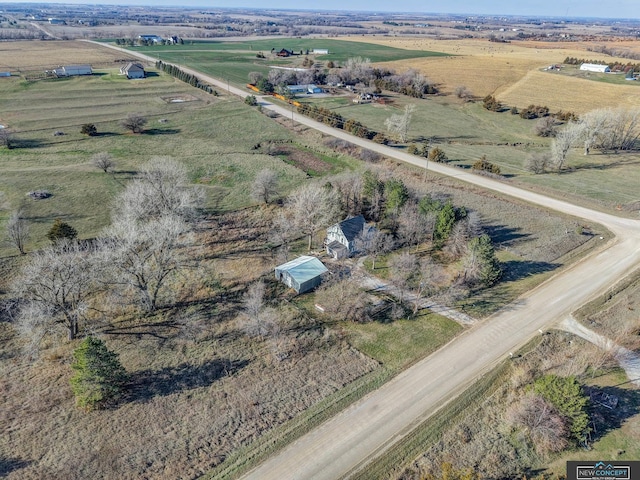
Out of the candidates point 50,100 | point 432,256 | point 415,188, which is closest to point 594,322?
point 432,256

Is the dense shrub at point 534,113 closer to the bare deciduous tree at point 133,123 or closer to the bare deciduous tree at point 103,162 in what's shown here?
the bare deciduous tree at point 133,123

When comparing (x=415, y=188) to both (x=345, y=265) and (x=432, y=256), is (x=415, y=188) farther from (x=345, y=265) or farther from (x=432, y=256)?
(x=345, y=265)

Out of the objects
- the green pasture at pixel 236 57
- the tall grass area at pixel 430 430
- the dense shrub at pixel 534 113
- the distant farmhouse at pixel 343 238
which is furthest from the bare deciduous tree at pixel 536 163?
the green pasture at pixel 236 57

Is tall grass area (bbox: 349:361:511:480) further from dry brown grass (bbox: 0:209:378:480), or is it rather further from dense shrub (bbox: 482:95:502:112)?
dense shrub (bbox: 482:95:502:112)

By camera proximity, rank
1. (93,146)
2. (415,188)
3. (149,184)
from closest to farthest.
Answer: (149,184)
(415,188)
(93,146)

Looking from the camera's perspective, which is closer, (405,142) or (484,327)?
(484,327)

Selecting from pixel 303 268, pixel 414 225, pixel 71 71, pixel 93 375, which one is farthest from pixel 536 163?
pixel 71 71

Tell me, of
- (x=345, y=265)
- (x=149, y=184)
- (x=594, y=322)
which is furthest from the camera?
(x=149, y=184)

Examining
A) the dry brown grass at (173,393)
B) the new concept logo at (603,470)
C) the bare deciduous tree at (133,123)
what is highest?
the bare deciduous tree at (133,123)
